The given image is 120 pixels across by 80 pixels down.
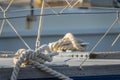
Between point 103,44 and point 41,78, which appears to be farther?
point 103,44

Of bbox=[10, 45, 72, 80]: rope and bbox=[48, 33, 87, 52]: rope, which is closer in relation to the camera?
Result: bbox=[10, 45, 72, 80]: rope

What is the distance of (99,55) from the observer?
3.57 meters

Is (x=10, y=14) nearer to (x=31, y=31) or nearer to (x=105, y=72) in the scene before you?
(x=31, y=31)

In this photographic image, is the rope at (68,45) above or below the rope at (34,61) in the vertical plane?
above

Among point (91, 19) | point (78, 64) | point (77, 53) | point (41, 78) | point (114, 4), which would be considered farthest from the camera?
point (91, 19)

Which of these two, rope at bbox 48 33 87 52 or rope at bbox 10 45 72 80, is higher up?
rope at bbox 48 33 87 52

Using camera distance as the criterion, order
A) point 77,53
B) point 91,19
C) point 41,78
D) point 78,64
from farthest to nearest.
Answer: point 91,19 → point 77,53 → point 78,64 → point 41,78

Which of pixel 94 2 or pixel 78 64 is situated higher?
pixel 94 2

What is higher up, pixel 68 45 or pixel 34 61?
pixel 68 45

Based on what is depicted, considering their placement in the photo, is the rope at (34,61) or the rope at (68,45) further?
the rope at (68,45)

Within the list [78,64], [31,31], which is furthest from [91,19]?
[78,64]

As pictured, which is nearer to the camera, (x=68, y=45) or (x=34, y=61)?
(x=34, y=61)

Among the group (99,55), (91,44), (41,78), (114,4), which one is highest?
(114,4)

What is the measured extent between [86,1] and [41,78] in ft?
12.4
